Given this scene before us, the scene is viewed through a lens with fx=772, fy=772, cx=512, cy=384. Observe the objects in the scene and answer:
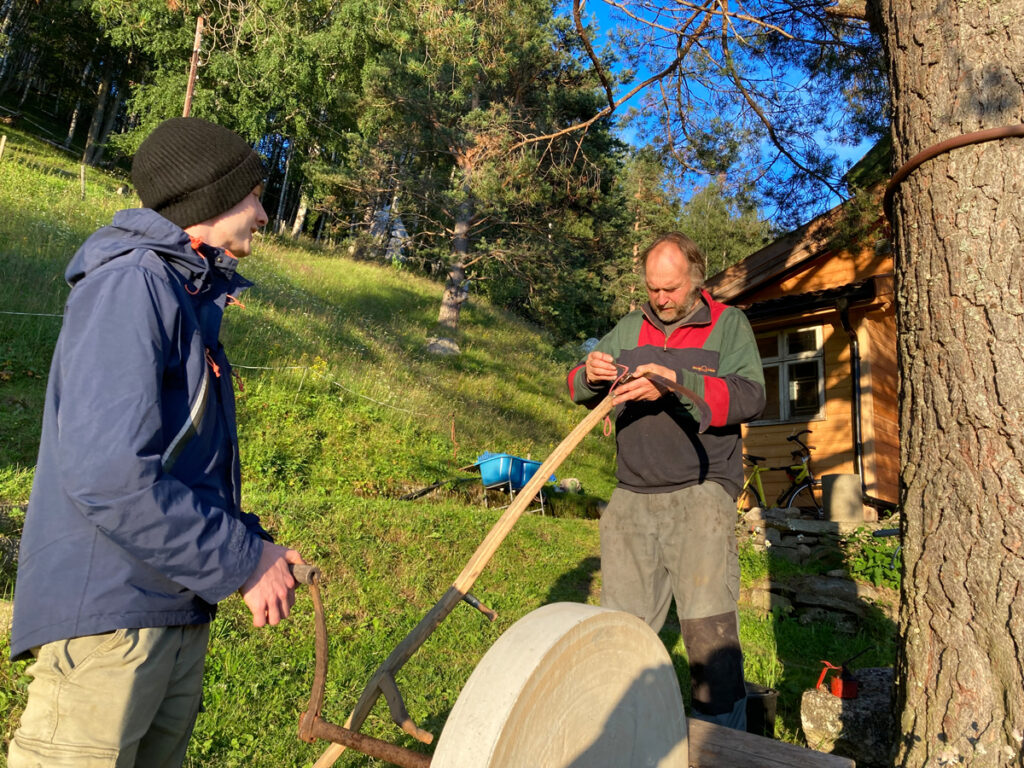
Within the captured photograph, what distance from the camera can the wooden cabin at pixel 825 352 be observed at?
10688 mm

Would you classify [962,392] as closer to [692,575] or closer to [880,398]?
[692,575]

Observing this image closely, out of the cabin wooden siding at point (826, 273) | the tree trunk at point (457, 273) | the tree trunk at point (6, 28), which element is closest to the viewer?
the cabin wooden siding at point (826, 273)

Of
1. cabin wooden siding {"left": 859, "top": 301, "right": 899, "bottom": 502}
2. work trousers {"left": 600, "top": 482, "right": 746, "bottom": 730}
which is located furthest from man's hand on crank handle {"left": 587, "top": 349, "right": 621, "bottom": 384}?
cabin wooden siding {"left": 859, "top": 301, "right": 899, "bottom": 502}

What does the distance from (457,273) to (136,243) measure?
18.6 m

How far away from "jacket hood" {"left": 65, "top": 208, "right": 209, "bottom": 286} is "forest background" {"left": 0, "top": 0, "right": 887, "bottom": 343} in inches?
176

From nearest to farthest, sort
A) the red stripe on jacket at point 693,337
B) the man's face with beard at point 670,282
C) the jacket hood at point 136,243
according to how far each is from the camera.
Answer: the jacket hood at point 136,243, the red stripe on jacket at point 693,337, the man's face with beard at point 670,282

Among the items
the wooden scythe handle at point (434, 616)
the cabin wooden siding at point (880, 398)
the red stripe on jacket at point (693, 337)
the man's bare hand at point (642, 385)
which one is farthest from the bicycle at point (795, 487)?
the wooden scythe handle at point (434, 616)

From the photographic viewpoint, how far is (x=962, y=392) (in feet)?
8.79

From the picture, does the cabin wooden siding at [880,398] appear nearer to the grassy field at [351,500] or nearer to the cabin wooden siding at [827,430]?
the cabin wooden siding at [827,430]

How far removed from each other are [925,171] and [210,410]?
2.65 m

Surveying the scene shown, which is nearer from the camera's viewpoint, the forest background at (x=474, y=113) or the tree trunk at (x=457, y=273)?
the forest background at (x=474, y=113)

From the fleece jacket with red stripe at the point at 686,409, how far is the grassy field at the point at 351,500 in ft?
5.84

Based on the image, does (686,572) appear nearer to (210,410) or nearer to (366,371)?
(210,410)

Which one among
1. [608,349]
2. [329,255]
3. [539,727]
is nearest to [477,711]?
[539,727]
